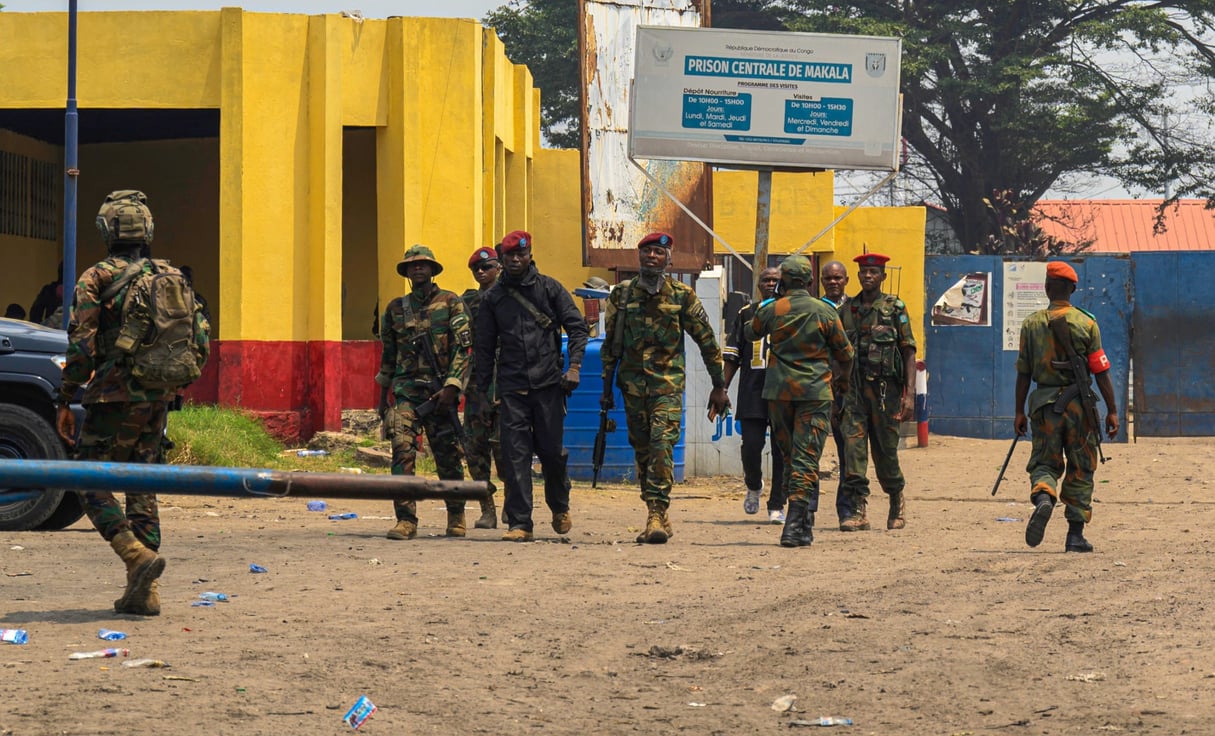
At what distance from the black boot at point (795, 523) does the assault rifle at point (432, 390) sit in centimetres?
208

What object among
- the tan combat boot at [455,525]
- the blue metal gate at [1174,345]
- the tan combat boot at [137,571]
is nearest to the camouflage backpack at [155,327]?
the tan combat boot at [137,571]

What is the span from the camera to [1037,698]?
602 cm

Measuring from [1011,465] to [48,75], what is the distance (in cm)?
1071

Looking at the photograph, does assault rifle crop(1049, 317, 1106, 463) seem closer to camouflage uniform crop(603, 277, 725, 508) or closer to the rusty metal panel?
camouflage uniform crop(603, 277, 725, 508)

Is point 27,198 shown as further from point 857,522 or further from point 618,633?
point 618,633

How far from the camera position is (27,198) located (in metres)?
22.4

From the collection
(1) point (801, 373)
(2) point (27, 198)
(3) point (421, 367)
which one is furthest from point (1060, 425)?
(2) point (27, 198)

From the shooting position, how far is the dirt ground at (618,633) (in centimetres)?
573

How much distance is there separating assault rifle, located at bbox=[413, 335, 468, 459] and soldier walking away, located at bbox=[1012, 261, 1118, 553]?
134 inches

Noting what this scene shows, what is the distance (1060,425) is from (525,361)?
3.12 m

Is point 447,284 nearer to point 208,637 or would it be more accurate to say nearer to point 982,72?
point 208,637

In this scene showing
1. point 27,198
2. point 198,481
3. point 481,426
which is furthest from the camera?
point 27,198

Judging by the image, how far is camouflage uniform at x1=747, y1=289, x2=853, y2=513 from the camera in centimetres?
1034

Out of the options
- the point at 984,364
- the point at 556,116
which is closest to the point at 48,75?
the point at 984,364
